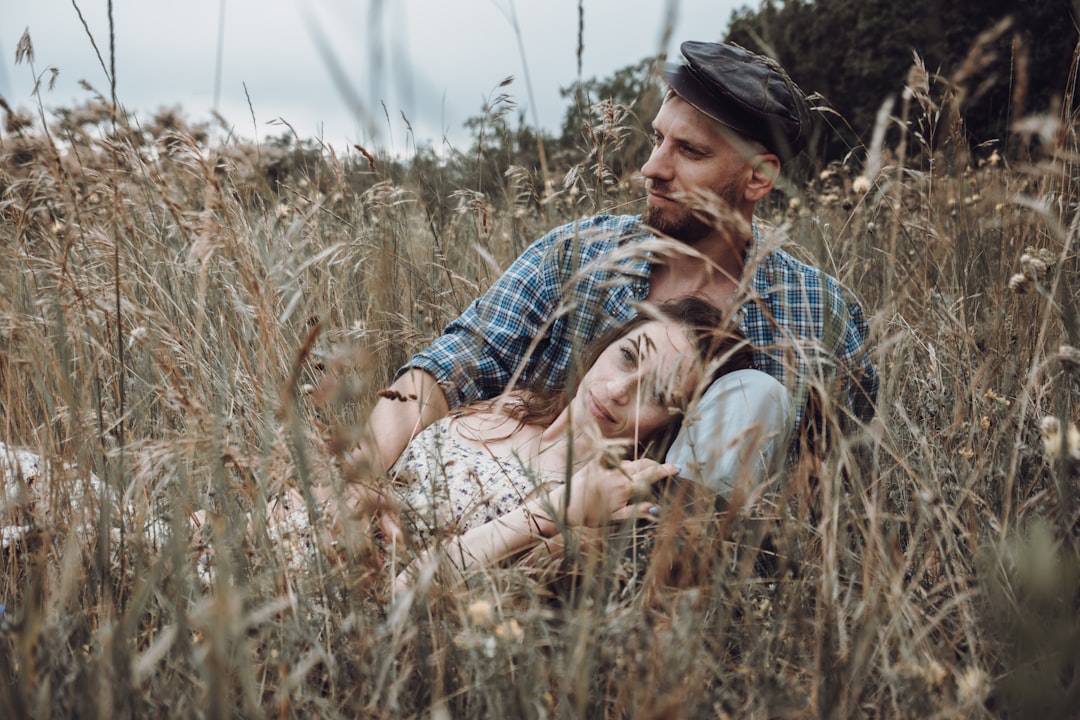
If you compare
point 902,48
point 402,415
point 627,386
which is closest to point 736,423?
point 627,386

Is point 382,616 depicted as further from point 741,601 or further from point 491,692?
point 741,601

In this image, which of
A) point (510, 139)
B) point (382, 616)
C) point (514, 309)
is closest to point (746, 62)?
point (510, 139)

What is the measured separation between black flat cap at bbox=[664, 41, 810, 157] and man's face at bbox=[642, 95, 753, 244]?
48mm

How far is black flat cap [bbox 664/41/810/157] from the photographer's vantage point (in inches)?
92.7

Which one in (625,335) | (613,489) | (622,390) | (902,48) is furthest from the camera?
(902,48)

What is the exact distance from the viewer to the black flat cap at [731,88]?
7.73 ft

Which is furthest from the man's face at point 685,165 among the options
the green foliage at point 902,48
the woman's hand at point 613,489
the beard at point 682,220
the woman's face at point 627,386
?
the green foliage at point 902,48

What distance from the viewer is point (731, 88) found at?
2348 millimetres

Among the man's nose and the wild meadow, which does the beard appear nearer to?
the man's nose

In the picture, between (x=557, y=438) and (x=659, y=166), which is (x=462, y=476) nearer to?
(x=557, y=438)

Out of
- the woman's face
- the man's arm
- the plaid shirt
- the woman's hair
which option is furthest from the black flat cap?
the man's arm

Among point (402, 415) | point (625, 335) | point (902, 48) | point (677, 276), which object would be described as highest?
point (902, 48)

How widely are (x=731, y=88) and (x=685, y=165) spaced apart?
0.86ft

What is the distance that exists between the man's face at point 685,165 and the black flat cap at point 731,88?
0.16 feet
